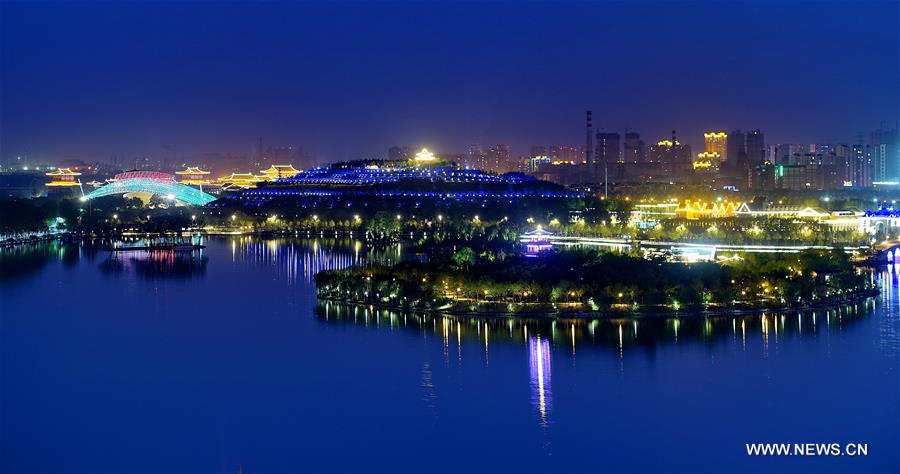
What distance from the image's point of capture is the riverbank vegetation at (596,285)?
10.2 metres

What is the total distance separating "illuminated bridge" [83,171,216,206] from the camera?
26.8 meters

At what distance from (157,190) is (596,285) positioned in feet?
61.5

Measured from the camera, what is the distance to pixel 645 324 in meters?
9.74

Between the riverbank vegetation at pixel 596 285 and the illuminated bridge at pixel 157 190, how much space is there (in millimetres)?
15726

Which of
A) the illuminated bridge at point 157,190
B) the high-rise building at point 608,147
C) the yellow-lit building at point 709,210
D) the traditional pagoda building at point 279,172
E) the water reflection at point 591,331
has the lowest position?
the water reflection at point 591,331

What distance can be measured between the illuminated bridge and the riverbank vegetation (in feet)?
51.6

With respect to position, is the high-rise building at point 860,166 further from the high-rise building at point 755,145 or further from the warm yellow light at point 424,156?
the warm yellow light at point 424,156

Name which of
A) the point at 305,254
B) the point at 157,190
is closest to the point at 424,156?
the point at 157,190

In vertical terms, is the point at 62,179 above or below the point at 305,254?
above

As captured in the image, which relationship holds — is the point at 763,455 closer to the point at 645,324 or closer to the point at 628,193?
the point at 645,324

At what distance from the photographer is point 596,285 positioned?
Result: 1040 centimetres

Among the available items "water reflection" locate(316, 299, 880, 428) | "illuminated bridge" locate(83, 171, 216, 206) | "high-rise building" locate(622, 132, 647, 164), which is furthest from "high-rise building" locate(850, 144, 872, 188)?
"water reflection" locate(316, 299, 880, 428)

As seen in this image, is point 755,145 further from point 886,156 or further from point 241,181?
point 241,181

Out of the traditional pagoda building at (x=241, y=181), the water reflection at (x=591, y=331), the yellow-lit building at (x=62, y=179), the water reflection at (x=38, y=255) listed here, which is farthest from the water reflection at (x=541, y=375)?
the yellow-lit building at (x=62, y=179)
